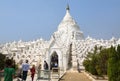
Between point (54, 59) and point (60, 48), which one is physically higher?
point (60, 48)

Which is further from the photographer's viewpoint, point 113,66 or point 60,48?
point 60,48

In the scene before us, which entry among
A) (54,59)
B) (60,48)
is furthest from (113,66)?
(54,59)

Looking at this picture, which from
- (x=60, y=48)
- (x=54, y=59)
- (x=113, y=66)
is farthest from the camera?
(x=54, y=59)

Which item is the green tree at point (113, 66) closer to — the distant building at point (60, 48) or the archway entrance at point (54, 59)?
the distant building at point (60, 48)

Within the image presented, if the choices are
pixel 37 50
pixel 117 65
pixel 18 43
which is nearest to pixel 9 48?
pixel 18 43

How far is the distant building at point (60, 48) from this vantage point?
4997 cm

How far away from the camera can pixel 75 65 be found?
154ft

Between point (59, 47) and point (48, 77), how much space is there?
32.4 metres

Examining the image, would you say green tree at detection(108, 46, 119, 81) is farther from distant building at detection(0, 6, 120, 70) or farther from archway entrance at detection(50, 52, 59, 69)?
archway entrance at detection(50, 52, 59, 69)

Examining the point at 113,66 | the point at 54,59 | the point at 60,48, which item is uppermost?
the point at 60,48

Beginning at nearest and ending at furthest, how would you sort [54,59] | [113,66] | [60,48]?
1. [113,66]
2. [60,48]
3. [54,59]

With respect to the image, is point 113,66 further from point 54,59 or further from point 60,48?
point 54,59

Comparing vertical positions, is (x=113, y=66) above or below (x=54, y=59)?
below

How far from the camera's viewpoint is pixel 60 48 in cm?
4991
